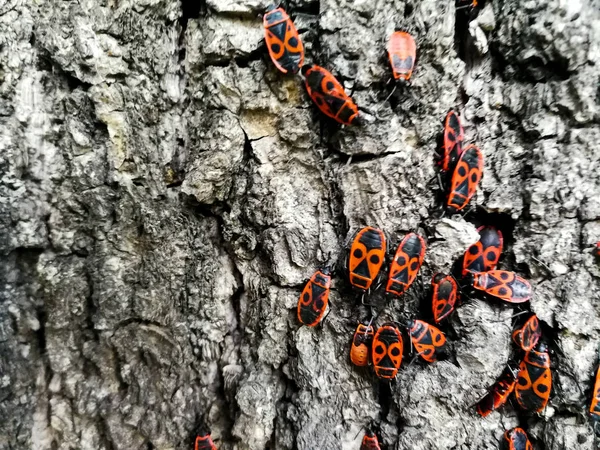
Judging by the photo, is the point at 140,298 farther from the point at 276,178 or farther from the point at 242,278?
the point at 276,178

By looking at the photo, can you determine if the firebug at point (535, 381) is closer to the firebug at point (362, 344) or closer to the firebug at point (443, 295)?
the firebug at point (443, 295)

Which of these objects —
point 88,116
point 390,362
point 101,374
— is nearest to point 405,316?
point 390,362

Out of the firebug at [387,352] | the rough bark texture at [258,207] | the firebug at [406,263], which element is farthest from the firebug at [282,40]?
the firebug at [387,352]

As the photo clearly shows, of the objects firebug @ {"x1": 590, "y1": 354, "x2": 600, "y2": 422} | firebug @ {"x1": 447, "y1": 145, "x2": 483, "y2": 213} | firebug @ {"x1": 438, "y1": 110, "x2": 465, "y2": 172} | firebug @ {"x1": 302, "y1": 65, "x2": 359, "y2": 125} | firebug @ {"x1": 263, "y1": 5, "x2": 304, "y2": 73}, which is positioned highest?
firebug @ {"x1": 263, "y1": 5, "x2": 304, "y2": 73}

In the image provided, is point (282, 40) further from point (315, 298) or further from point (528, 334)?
point (528, 334)

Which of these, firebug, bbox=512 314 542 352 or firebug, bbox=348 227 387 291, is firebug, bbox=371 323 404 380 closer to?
firebug, bbox=348 227 387 291

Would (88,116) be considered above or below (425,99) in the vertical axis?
above

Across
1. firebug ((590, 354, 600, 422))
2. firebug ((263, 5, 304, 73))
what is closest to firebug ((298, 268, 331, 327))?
firebug ((263, 5, 304, 73))
